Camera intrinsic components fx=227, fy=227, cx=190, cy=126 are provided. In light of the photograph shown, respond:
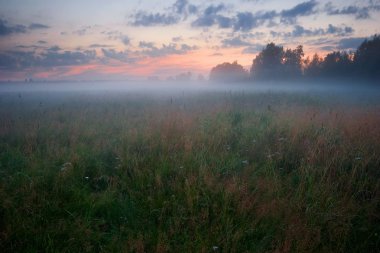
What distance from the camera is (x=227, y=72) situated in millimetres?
90750

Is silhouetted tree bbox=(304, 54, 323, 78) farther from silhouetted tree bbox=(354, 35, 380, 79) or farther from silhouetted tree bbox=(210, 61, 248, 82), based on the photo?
silhouetted tree bbox=(210, 61, 248, 82)

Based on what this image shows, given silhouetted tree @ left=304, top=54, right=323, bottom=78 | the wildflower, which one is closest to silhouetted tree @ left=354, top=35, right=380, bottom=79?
silhouetted tree @ left=304, top=54, right=323, bottom=78

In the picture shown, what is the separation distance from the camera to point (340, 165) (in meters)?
4.33

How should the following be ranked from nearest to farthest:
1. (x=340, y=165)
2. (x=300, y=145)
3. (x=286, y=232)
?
(x=286, y=232)
(x=340, y=165)
(x=300, y=145)

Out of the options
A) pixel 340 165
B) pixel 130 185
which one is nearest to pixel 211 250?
pixel 130 185

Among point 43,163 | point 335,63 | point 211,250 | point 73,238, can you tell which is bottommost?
point 211,250

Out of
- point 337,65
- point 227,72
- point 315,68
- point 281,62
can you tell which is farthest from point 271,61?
point 227,72

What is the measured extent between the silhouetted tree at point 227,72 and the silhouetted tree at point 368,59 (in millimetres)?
40160

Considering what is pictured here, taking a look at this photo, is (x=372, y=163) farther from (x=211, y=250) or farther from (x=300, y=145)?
(x=211, y=250)

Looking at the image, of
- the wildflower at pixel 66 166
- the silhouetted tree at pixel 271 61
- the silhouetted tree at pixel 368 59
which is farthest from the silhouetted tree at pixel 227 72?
the wildflower at pixel 66 166

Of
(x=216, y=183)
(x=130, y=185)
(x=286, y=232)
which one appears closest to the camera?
(x=286, y=232)

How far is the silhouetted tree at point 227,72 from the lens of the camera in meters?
82.3

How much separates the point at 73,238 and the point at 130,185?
4.54 feet

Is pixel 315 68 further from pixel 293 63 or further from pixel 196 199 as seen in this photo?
pixel 196 199
